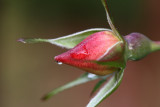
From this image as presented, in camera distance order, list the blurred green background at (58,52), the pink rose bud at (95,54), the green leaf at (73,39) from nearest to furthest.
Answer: the pink rose bud at (95,54), the green leaf at (73,39), the blurred green background at (58,52)

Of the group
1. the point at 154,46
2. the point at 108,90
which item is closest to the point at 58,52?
the point at 154,46

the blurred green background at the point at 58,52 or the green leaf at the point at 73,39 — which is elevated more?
the green leaf at the point at 73,39

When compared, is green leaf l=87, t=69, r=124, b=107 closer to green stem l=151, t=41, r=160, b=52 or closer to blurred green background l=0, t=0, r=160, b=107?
green stem l=151, t=41, r=160, b=52

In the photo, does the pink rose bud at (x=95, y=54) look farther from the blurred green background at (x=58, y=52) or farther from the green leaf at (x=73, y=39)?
the blurred green background at (x=58, y=52)

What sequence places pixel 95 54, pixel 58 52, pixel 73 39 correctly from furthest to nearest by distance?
pixel 58 52 < pixel 73 39 < pixel 95 54

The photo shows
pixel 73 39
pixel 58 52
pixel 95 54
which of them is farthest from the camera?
pixel 58 52

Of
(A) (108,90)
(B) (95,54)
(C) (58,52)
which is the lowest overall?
(C) (58,52)

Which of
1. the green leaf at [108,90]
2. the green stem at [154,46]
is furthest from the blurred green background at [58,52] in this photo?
the green leaf at [108,90]

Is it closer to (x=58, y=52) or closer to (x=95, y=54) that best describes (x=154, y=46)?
(x=95, y=54)
